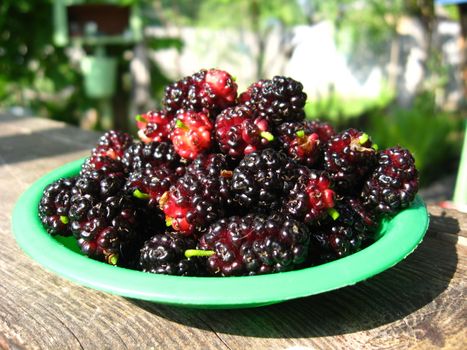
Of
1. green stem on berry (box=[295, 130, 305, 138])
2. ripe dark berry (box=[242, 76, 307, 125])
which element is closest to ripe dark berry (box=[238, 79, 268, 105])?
ripe dark berry (box=[242, 76, 307, 125])

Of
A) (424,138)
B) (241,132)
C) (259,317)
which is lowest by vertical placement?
(424,138)

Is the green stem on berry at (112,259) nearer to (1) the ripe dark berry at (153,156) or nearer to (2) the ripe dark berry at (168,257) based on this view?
(2) the ripe dark berry at (168,257)

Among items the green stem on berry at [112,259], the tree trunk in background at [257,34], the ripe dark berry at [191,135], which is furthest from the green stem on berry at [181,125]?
the tree trunk in background at [257,34]

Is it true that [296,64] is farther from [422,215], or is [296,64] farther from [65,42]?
[422,215]

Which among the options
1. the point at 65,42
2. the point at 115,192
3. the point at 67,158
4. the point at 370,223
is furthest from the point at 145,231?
the point at 65,42

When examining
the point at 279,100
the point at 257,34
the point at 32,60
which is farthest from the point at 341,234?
the point at 257,34

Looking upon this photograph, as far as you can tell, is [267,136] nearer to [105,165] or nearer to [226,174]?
[226,174]
